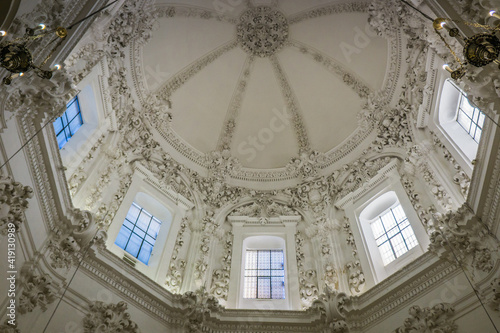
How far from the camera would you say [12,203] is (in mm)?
7316

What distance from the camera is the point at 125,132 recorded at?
40.1 feet

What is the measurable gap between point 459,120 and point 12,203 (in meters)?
9.98

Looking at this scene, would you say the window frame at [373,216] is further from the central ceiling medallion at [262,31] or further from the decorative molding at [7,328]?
the decorative molding at [7,328]

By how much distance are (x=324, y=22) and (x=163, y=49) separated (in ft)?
18.8

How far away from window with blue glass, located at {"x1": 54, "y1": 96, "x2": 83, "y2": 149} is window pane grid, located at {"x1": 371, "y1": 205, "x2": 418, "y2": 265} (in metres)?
8.24

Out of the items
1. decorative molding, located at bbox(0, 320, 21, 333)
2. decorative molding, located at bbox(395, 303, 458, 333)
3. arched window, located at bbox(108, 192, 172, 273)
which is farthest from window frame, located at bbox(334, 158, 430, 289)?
decorative molding, located at bbox(0, 320, 21, 333)

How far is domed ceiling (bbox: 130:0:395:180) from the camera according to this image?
1420 centimetres

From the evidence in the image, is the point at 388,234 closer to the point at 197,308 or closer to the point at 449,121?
the point at 449,121

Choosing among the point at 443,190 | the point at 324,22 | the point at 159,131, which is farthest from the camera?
the point at 324,22

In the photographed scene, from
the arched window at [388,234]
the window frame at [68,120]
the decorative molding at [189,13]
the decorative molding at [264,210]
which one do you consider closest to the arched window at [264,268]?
the decorative molding at [264,210]

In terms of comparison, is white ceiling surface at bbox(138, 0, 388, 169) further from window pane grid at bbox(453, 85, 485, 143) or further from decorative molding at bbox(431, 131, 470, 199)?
decorative molding at bbox(431, 131, 470, 199)

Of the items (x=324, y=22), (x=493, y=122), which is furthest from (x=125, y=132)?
(x=493, y=122)

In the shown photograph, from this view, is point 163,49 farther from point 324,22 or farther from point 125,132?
point 324,22

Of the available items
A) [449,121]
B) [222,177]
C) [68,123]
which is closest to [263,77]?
[222,177]
